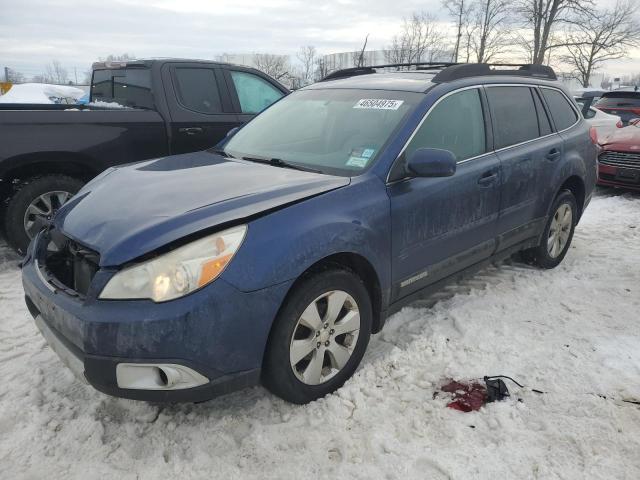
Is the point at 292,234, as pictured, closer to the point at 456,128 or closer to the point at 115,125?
the point at 456,128

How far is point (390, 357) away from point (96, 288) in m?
1.73

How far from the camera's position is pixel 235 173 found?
9.37 ft

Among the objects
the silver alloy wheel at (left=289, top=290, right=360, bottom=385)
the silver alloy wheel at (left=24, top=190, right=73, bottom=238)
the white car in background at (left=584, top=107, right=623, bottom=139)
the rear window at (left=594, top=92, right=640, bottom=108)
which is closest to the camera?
the silver alloy wheel at (left=289, top=290, right=360, bottom=385)

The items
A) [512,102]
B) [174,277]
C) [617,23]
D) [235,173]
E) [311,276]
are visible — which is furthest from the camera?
Answer: [617,23]

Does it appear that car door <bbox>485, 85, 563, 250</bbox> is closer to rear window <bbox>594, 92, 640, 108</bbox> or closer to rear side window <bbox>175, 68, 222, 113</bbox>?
rear side window <bbox>175, 68, 222, 113</bbox>

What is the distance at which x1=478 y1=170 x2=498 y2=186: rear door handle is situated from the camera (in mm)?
3404

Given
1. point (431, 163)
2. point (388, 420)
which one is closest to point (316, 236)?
point (431, 163)

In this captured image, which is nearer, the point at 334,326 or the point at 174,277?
the point at 174,277

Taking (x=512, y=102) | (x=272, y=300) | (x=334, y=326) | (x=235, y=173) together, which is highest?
(x=512, y=102)

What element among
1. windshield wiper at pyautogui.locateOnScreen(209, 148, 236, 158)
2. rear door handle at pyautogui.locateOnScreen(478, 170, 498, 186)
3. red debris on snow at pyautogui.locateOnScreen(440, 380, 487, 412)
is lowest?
red debris on snow at pyautogui.locateOnScreen(440, 380, 487, 412)

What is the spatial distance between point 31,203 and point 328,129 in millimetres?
2811

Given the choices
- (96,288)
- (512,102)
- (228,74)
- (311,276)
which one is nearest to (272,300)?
(311,276)

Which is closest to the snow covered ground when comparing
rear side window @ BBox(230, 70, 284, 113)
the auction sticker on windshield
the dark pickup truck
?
the dark pickup truck

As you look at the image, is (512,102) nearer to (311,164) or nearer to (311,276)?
(311,164)
